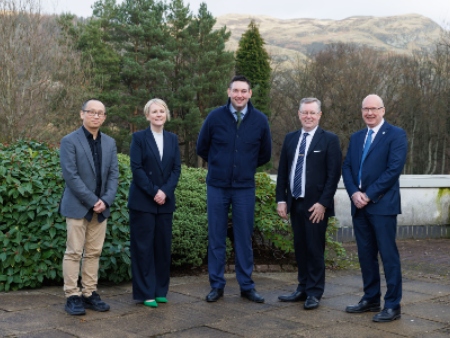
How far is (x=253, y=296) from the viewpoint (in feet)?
19.6

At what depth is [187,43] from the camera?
A: 4381 cm

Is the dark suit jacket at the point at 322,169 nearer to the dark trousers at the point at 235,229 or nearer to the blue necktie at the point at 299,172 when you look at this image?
the blue necktie at the point at 299,172

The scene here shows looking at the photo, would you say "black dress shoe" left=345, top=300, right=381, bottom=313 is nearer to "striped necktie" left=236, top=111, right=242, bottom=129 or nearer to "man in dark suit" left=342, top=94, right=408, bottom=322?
"man in dark suit" left=342, top=94, right=408, bottom=322

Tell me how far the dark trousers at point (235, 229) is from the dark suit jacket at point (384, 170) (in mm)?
1054

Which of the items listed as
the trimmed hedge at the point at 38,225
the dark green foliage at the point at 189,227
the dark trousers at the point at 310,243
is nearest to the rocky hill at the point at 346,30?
the dark green foliage at the point at 189,227

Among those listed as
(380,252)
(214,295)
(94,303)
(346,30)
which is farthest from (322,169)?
(346,30)

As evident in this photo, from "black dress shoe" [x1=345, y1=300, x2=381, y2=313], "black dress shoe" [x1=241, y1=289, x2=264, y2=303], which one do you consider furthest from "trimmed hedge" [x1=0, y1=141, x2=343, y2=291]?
"black dress shoe" [x1=345, y1=300, x2=381, y2=313]

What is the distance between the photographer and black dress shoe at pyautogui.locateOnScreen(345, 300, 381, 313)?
5.58 m

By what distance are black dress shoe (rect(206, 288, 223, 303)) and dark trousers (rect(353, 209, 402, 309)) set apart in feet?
4.47

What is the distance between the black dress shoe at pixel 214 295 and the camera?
19.4ft

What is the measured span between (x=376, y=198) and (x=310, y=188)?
2.22 ft

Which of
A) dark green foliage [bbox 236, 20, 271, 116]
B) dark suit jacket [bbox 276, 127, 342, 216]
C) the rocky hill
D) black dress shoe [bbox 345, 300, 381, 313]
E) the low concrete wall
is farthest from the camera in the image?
the rocky hill

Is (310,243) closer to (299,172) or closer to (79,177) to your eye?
(299,172)

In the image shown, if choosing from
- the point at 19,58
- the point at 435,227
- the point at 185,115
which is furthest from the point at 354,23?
the point at 435,227
